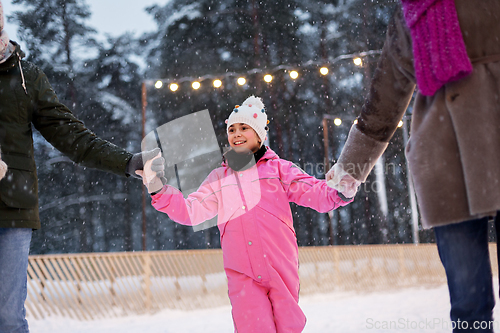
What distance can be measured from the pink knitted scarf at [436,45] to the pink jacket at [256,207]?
3.33 ft

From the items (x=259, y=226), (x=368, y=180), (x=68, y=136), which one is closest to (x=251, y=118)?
(x=259, y=226)

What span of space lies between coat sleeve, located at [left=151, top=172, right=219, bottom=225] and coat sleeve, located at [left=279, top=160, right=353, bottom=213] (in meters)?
0.43

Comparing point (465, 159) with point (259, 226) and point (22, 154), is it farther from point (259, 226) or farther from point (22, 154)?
point (22, 154)

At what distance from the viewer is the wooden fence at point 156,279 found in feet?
22.5

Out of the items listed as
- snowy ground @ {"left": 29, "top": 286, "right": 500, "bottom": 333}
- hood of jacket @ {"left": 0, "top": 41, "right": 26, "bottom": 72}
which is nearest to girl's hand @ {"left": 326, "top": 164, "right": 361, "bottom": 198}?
hood of jacket @ {"left": 0, "top": 41, "right": 26, "bottom": 72}

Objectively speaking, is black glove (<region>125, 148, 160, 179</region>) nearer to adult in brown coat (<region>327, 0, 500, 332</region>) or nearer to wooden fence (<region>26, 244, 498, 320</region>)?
adult in brown coat (<region>327, 0, 500, 332</region>)

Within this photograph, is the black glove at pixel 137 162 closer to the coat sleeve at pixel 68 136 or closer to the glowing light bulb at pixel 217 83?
the coat sleeve at pixel 68 136

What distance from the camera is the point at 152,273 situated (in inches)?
293

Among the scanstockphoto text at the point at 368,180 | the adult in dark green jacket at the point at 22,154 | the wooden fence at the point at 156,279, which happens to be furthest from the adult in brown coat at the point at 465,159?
the scanstockphoto text at the point at 368,180

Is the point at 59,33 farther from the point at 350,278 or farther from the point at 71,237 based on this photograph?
the point at 350,278

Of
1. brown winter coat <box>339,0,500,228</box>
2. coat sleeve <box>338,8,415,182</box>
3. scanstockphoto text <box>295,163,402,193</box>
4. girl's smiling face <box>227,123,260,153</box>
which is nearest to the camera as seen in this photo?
brown winter coat <box>339,0,500,228</box>

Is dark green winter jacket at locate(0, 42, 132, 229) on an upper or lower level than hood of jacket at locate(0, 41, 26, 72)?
lower

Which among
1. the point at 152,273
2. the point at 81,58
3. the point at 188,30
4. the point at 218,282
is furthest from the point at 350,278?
the point at 81,58

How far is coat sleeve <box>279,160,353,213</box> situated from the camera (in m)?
2.34
